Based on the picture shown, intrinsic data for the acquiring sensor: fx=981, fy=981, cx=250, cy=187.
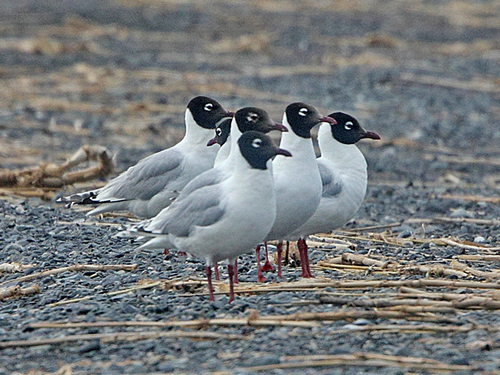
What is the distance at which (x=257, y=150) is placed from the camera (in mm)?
5789

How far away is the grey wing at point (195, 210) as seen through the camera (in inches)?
229

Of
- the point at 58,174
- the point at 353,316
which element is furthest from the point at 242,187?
the point at 58,174

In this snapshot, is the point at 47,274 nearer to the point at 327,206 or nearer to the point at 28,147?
the point at 327,206

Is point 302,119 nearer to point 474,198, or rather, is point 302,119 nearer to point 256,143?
point 256,143

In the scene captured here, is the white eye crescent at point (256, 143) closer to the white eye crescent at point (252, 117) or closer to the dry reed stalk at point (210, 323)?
the white eye crescent at point (252, 117)

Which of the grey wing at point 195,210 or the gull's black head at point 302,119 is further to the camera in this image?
the gull's black head at point 302,119

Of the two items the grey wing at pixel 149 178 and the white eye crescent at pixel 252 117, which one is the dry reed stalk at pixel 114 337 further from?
the grey wing at pixel 149 178

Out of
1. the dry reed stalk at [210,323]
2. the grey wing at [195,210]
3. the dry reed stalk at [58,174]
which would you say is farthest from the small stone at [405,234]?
the dry reed stalk at [58,174]

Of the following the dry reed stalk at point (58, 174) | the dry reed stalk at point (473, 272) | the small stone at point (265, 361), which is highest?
the dry reed stalk at point (58, 174)

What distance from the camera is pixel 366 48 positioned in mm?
21000

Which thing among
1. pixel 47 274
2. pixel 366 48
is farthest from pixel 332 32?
pixel 47 274

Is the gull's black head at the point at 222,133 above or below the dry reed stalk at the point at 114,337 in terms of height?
above

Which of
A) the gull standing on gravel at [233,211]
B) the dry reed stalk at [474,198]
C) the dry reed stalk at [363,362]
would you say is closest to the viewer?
the dry reed stalk at [363,362]

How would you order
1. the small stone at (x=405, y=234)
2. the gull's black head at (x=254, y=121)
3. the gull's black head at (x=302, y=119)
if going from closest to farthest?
the gull's black head at (x=254, y=121) → the gull's black head at (x=302, y=119) → the small stone at (x=405, y=234)
